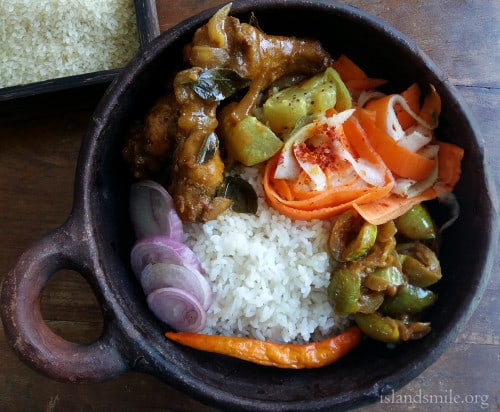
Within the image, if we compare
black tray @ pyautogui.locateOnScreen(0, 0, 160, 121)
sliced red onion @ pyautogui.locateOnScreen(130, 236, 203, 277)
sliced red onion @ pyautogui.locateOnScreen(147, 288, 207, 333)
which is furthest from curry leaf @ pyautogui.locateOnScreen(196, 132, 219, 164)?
black tray @ pyautogui.locateOnScreen(0, 0, 160, 121)

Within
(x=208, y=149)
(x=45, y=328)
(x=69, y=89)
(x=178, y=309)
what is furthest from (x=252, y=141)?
(x=45, y=328)

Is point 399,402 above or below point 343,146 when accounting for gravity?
below

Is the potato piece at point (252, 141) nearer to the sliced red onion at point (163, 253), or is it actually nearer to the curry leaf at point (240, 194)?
the curry leaf at point (240, 194)

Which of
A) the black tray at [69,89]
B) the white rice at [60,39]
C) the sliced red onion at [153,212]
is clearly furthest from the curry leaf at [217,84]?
the white rice at [60,39]

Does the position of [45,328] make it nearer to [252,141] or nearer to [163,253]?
[163,253]

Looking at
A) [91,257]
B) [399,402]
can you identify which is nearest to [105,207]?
[91,257]

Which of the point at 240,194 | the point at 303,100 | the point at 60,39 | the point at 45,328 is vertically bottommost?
the point at 45,328

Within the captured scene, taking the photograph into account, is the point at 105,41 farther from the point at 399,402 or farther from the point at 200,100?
the point at 399,402
